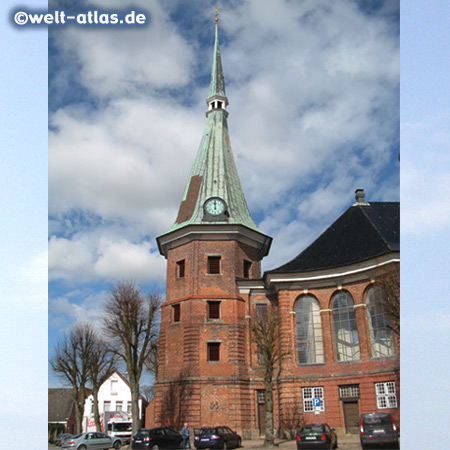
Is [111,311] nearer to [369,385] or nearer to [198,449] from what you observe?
[198,449]

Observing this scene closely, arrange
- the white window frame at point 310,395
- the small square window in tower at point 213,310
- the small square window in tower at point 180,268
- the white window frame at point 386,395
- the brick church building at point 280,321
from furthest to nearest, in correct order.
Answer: the small square window in tower at point 180,268 < the small square window in tower at point 213,310 < the white window frame at point 310,395 < the brick church building at point 280,321 < the white window frame at point 386,395

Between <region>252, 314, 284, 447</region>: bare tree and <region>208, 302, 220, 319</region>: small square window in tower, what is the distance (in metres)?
2.93

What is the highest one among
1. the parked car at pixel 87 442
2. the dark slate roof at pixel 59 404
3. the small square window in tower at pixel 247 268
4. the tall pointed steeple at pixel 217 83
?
the tall pointed steeple at pixel 217 83

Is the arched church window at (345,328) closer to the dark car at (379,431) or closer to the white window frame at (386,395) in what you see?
the white window frame at (386,395)

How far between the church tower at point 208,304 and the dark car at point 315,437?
9.74m

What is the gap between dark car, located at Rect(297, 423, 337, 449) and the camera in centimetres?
2350

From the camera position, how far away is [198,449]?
27.0 meters

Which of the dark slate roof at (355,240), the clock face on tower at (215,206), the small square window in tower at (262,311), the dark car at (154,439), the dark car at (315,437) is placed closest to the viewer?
the dark car at (315,437)

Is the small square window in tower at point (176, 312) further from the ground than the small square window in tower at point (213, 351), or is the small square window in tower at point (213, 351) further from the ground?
the small square window in tower at point (176, 312)

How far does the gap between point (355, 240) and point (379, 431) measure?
15575 millimetres

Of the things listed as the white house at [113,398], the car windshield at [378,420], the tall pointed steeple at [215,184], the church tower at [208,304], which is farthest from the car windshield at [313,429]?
the white house at [113,398]

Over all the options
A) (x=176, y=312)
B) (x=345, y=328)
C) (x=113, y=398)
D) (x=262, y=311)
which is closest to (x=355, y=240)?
(x=345, y=328)

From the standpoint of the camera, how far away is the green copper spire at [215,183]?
130ft

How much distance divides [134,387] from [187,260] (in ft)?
32.8
